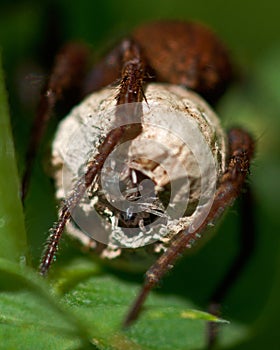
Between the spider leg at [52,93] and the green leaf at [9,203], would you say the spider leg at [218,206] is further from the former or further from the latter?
the spider leg at [52,93]

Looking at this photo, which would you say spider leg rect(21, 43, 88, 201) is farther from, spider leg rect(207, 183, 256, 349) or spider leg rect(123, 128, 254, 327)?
spider leg rect(207, 183, 256, 349)

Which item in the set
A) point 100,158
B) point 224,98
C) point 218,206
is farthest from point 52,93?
point 224,98

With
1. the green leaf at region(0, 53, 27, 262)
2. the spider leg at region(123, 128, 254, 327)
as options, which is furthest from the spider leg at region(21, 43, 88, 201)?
the spider leg at region(123, 128, 254, 327)

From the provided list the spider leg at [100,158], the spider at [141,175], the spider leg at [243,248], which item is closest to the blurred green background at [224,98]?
the spider leg at [243,248]

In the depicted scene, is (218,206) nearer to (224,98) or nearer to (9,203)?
(9,203)

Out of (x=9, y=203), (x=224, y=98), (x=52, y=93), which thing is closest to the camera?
(x=9, y=203)
